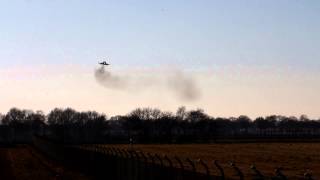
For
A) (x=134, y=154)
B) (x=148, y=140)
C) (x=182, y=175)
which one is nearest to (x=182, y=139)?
(x=148, y=140)

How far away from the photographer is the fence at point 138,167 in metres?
21.0

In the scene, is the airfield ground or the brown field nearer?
the brown field

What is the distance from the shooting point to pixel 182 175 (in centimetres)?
2305

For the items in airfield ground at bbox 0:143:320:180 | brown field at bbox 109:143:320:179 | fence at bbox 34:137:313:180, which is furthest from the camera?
airfield ground at bbox 0:143:320:180

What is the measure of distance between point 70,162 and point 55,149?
699 inches

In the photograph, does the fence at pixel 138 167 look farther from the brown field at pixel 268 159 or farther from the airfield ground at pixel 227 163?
the brown field at pixel 268 159

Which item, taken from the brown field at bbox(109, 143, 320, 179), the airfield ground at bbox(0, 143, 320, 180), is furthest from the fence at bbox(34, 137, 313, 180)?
the brown field at bbox(109, 143, 320, 179)

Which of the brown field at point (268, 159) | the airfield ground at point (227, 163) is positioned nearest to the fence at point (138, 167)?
the airfield ground at point (227, 163)

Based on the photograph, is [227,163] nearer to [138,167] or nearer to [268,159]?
[268,159]

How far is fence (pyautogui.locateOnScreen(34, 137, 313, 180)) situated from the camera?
2105 centimetres

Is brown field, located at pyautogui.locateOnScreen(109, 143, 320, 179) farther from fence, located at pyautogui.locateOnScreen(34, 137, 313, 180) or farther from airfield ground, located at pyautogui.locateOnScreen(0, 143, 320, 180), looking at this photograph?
fence, located at pyautogui.locateOnScreen(34, 137, 313, 180)

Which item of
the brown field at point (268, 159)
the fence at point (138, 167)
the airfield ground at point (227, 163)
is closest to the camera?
the fence at point (138, 167)

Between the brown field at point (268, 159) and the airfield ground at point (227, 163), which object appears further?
the airfield ground at point (227, 163)

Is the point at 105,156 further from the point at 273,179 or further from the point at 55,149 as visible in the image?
the point at 55,149
